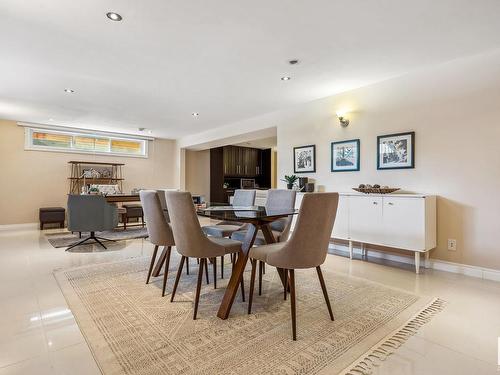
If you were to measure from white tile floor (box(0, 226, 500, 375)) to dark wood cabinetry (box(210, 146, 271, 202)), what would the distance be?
5.85 meters

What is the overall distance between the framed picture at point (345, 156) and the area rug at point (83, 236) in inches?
149

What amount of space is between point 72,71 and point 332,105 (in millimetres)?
3674

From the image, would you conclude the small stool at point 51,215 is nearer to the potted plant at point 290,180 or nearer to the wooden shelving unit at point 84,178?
the wooden shelving unit at point 84,178

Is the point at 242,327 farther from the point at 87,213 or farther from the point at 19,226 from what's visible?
the point at 19,226

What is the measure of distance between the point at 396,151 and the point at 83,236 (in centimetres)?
565

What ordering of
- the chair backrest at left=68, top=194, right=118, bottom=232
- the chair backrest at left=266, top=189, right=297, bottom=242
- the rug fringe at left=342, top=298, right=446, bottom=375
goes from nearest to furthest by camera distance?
the rug fringe at left=342, top=298, right=446, bottom=375, the chair backrest at left=266, top=189, right=297, bottom=242, the chair backrest at left=68, top=194, right=118, bottom=232

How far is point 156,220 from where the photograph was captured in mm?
2619

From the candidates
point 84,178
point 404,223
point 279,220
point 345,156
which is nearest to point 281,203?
point 279,220

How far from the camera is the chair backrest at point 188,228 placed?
2.06 metres

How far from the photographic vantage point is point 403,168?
3.62 meters

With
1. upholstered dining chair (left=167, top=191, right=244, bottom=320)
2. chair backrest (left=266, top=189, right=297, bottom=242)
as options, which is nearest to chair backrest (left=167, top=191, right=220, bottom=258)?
upholstered dining chair (left=167, top=191, right=244, bottom=320)

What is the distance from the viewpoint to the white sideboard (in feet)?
10.3

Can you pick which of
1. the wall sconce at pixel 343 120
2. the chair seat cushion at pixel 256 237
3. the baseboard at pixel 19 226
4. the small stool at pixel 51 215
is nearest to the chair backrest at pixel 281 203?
the chair seat cushion at pixel 256 237

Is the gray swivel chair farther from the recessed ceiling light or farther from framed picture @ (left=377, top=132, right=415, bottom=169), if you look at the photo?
framed picture @ (left=377, top=132, right=415, bottom=169)
